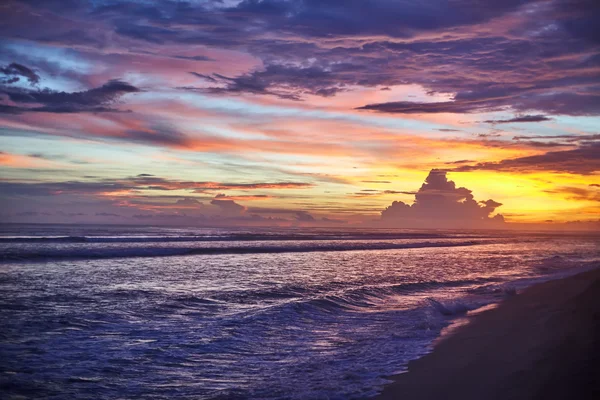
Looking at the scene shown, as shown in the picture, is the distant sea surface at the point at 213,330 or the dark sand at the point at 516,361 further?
the distant sea surface at the point at 213,330

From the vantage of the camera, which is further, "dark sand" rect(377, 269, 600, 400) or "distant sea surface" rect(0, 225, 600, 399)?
"distant sea surface" rect(0, 225, 600, 399)

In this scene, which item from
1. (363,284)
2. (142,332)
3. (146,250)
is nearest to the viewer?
(142,332)

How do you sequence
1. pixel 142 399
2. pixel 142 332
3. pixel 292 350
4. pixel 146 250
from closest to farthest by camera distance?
1. pixel 142 399
2. pixel 292 350
3. pixel 142 332
4. pixel 146 250

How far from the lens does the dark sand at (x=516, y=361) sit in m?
7.29

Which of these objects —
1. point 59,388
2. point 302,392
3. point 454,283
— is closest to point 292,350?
point 302,392

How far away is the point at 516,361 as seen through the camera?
9.16m

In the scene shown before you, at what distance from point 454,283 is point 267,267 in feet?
37.2

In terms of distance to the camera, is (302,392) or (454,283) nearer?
(302,392)

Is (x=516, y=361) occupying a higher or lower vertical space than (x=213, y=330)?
higher

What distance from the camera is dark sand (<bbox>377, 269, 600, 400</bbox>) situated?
7.29 meters

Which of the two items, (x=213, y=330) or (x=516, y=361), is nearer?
(x=516, y=361)

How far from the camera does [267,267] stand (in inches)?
1128

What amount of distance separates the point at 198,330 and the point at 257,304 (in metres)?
3.95

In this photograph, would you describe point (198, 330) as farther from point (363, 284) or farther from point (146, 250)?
point (146, 250)
